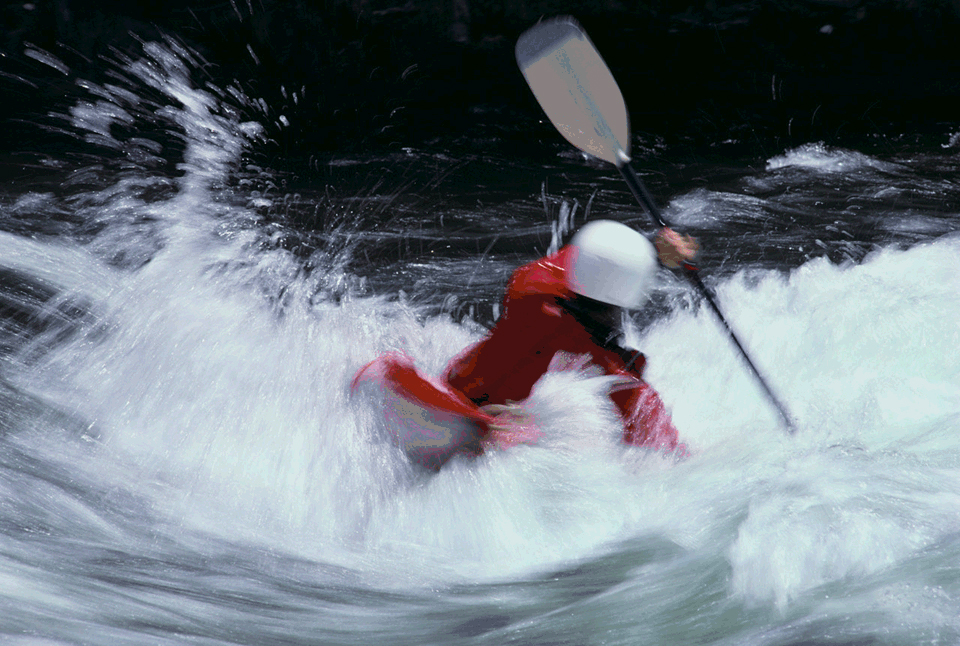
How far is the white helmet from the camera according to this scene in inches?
79.6

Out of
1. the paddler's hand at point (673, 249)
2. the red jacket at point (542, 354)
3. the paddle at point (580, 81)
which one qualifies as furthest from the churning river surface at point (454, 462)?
the paddle at point (580, 81)

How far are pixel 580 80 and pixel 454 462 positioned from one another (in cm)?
151

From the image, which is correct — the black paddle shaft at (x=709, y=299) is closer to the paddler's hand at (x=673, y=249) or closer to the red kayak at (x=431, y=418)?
the paddler's hand at (x=673, y=249)

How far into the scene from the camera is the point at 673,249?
7.50 ft

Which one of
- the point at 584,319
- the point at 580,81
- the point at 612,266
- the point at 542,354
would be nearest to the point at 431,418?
the point at 542,354

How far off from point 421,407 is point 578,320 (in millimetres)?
518

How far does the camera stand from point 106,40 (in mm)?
4500

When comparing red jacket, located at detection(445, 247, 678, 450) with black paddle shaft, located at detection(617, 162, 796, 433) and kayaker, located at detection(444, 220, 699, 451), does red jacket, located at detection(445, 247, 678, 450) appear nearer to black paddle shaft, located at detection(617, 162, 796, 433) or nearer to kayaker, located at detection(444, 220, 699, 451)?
kayaker, located at detection(444, 220, 699, 451)

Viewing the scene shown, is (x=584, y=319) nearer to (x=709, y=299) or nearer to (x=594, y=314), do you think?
(x=594, y=314)

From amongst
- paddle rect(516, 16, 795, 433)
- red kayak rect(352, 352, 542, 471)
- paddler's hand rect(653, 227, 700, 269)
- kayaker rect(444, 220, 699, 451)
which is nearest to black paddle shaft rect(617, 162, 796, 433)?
paddler's hand rect(653, 227, 700, 269)

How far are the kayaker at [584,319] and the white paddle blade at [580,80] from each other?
0.73 m

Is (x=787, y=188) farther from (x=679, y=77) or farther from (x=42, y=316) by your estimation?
(x=42, y=316)

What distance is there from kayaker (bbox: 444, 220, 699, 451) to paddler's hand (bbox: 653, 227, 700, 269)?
0.22m

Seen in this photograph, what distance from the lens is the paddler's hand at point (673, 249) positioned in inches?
89.5
